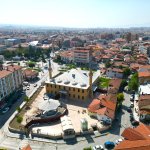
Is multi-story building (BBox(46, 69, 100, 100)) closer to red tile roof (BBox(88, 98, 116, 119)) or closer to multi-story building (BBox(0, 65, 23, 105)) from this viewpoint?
red tile roof (BBox(88, 98, 116, 119))

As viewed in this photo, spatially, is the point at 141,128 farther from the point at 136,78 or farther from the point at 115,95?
the point at 136,78

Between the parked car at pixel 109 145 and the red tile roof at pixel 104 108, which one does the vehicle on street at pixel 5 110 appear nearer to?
the red tile roof at pixel 104 108

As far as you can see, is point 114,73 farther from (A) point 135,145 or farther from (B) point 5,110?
(A) point 135,145

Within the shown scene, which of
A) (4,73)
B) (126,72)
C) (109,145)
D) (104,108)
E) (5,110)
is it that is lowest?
(5,110)

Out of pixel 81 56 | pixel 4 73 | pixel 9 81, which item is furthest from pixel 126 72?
pixel 4 73

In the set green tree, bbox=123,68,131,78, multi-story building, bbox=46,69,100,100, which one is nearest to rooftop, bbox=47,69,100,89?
multi-story building, bbox=46,69,100,100

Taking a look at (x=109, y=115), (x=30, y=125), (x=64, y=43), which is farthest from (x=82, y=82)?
(x=64, y=43)

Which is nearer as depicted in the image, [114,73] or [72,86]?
[72,86]
